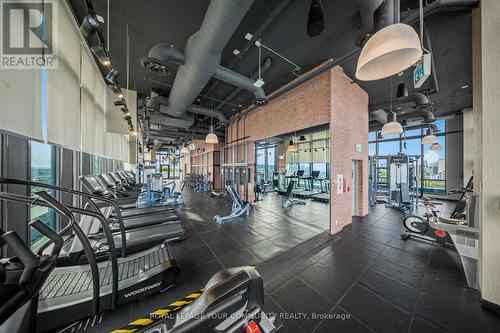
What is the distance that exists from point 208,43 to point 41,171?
3.67 meters

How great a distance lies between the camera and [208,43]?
2961mm

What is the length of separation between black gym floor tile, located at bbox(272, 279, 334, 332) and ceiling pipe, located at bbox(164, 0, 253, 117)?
405 cm

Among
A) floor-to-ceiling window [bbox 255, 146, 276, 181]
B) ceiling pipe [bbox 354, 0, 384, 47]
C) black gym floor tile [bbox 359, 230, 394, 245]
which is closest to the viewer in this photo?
ceiling pipe [bbox 354, 0, 384, 47]

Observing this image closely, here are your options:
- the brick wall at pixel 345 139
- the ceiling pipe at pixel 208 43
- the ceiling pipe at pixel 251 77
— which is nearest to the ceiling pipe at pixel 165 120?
the ceiling pipe at pixel 251 77

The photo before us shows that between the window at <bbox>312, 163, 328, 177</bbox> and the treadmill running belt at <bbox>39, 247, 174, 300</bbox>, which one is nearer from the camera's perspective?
the treadmill running belt at <bbox>39, 247, 174, 300</bbox>

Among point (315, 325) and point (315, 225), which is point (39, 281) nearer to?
point (315, 325)

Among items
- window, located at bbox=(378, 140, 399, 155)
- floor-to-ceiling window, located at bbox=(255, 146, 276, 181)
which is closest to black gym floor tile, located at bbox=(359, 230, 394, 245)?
window, located at bbox=(378, 140, 399, 155)

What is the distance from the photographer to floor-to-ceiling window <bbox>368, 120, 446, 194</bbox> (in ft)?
31.4

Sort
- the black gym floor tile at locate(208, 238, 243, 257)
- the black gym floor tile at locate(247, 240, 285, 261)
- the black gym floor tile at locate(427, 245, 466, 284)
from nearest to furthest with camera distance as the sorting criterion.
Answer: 1. the black gym floor tile at locate(427, 245, 466, 284)
2. the black gym floor tile at locate(247, 240, 285, 261)
3. the black gym floor tile at locate(208, 238, 243, 257)

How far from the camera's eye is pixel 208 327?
0.85 m

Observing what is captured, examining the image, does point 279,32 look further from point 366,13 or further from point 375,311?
point 375,311

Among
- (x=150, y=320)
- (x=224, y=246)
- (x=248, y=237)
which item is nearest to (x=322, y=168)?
(x=248, y=237)

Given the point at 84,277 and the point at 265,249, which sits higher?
the point at 84,277

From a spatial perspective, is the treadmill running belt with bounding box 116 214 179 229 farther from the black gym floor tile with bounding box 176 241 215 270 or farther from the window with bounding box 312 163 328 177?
the window with bounding box 312 163 328 177
